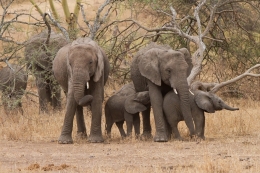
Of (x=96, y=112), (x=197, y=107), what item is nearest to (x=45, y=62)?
(x=96, y=112)

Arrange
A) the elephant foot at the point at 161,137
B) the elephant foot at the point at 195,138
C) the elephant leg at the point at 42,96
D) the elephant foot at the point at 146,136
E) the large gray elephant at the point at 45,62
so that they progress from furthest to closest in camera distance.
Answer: the elephant leg at the point at 42,96
the large gray elephant at the point at 45,62
the elephant foot at the point at 146,136
the elephant foot at the point at 161,137
the elephant foot at the point at 195,138

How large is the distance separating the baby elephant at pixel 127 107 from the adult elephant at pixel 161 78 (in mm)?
189

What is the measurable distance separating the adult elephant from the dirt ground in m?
0.41

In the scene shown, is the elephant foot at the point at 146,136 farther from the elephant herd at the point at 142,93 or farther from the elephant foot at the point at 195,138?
the elephant foot at the point at 195,138

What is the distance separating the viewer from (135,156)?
9.39m

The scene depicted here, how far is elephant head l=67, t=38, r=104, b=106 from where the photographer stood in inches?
425

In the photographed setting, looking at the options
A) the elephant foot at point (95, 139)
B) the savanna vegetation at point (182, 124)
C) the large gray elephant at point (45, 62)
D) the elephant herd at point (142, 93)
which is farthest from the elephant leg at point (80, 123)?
the large gray elephant at point (45, 62)

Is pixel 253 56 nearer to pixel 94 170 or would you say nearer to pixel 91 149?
pixel 91 149

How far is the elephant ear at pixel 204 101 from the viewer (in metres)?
10.8

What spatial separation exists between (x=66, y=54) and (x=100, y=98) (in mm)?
1025

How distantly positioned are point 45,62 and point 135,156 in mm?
6644

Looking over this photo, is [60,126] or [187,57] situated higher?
[187,57]

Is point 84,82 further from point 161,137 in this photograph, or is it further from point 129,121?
point 161,137

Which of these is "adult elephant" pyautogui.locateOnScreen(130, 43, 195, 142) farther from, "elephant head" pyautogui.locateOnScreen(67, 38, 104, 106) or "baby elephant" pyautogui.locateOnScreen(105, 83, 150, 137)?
"elephant head" pyautogui.locateOnScreen(67, 38, 104, 106)
